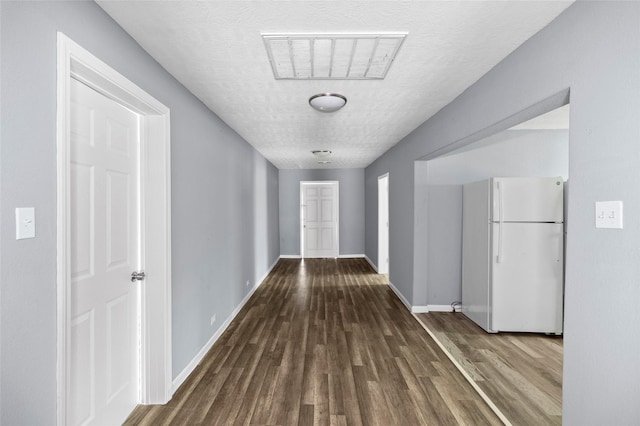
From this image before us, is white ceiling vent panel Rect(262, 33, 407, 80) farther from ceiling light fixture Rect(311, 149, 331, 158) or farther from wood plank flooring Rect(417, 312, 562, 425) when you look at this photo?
ceiling light fixture Rect(311, 149, 331, 158)

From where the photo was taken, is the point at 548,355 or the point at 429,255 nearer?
the point at 548,355

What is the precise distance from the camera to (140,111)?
203 cm

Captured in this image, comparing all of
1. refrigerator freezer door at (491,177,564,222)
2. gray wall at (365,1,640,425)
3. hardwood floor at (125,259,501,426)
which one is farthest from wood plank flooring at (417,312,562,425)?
refrigerator freezer door at (491,177,564,222)

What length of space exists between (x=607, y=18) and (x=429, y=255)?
10.3 feet

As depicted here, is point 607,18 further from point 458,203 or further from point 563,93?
point 458,203

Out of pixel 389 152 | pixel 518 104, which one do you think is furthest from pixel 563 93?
pixel 389 152

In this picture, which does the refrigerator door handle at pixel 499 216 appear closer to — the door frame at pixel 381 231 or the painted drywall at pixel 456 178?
the painted drywall at pixel 456 178

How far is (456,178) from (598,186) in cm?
277

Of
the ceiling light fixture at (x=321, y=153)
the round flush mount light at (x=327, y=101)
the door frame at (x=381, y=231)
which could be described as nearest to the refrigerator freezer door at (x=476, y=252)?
the round flush mount light at (x=327, y=101)

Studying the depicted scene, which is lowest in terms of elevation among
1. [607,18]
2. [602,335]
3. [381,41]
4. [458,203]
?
[602,335]

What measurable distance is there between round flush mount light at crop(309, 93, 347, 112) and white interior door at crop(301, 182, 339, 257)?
5.28 m

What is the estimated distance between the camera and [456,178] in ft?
13.3

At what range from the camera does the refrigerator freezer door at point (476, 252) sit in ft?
11.2

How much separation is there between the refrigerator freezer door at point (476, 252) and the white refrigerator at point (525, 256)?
77 mm
